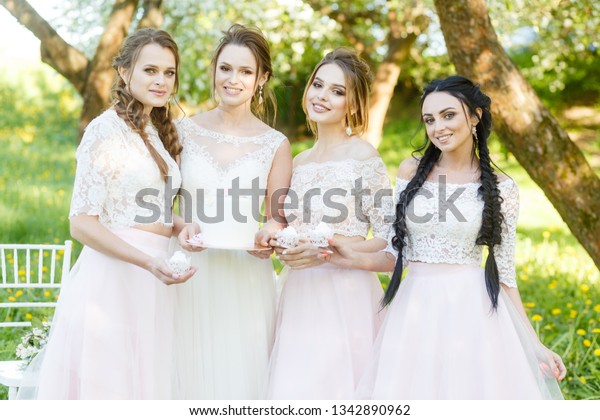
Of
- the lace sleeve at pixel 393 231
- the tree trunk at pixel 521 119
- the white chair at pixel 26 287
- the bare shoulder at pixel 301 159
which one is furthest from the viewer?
the tree trunk at pixel 521 119

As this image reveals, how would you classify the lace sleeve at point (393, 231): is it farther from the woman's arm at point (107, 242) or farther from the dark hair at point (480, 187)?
the woman's arm at point (107, 242)

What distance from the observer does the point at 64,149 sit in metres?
16.2

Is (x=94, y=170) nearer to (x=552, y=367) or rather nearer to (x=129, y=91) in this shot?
(x=129, y=91)

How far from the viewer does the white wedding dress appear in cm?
382

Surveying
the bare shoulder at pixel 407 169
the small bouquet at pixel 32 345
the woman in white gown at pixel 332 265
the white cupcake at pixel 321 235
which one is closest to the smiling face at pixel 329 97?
the woman in white gown at pixel 332 265

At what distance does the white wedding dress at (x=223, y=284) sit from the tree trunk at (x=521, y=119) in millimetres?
1775

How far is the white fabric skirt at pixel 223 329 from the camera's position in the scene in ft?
12.5

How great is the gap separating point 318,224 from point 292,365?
732mm

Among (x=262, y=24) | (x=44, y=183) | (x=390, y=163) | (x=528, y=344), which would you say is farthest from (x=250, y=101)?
(x=390, y=163)

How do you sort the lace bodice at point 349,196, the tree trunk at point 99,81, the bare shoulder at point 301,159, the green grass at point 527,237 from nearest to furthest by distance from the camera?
1. the lace bodice at point 349,196
2. the bare shoulder at point 301,159
3. the green grass at point 527,237
4. the tree trunk at point 99,81

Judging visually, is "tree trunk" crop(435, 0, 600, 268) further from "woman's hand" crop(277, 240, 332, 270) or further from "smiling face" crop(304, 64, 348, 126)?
"woman's hand" crop(277, 240, 332, 270)

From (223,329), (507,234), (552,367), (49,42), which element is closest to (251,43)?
(223,329)

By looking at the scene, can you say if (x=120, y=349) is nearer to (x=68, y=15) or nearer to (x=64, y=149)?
(x=68, y=15)

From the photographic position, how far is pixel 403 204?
11.7ft
